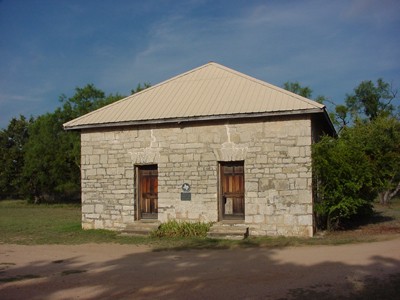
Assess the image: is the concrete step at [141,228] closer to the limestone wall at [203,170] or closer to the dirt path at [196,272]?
the limestone wall at [203,170]

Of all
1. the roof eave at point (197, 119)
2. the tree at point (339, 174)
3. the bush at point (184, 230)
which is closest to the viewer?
the roof eave at point (197, 119)

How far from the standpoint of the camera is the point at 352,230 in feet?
42.9

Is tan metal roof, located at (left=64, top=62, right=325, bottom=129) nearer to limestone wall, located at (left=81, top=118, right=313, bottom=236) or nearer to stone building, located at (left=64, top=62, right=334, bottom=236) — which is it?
stone building, located at (left=64, top=62, right=334, bottom=236)

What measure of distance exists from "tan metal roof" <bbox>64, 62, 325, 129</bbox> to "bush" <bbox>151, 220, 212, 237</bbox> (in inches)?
124

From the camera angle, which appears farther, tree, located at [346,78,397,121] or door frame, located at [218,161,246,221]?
tree, located at [346,78,397,121]

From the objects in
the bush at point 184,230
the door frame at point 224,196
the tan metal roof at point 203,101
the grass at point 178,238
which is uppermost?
the tan metal roof at point 203,101

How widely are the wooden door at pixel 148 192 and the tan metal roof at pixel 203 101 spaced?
1695 mm

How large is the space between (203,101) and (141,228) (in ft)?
14.5

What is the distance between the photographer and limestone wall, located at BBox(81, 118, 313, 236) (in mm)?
11992

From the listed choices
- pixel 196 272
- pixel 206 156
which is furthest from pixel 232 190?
pixel 196 272

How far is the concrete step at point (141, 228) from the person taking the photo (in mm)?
12656

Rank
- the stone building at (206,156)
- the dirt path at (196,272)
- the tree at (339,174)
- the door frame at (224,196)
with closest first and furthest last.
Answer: the dirt path at (196,272)
the tree at (339,174)
the stone building at (206,156)
the door frame at (224,196)

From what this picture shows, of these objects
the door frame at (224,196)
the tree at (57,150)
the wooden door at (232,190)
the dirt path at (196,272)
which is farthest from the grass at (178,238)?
the tree at (57,150)

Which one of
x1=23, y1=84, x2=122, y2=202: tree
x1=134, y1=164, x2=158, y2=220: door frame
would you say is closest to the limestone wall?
x1=134, y1=164, x2=158, y2=220: door frame
